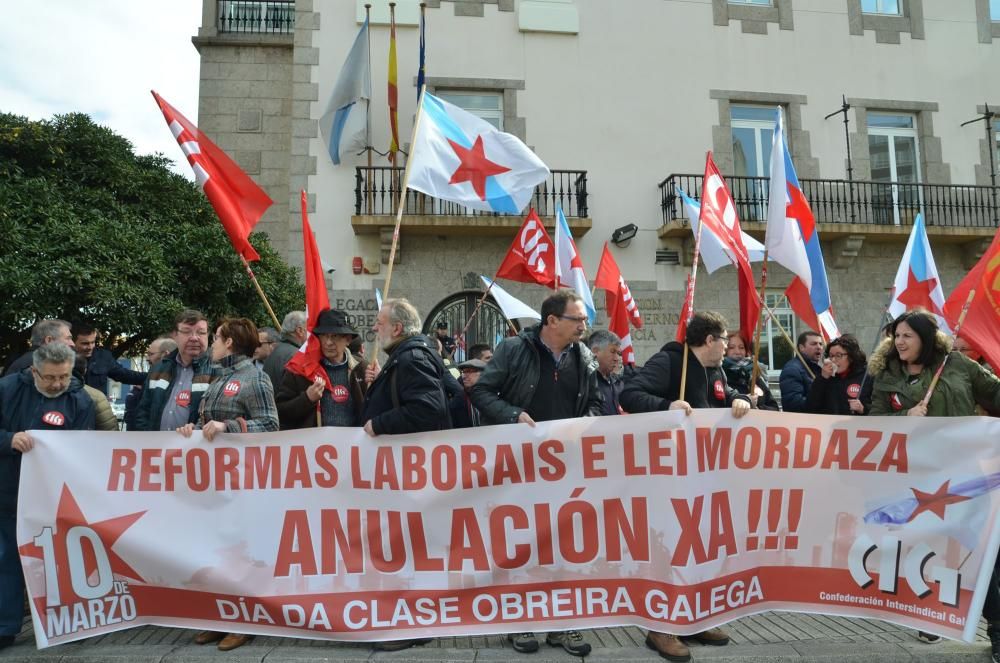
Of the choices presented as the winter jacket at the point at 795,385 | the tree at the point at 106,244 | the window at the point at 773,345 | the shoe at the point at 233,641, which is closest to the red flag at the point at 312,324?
the shoe at the point at 233,641

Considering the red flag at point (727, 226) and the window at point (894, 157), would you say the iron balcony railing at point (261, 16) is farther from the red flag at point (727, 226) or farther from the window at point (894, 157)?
the window at point (894, 157)

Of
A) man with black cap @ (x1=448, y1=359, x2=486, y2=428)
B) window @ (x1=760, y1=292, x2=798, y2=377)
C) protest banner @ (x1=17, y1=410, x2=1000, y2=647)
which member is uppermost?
window @ (x1=760, y1=292, x2=798, y2=377)

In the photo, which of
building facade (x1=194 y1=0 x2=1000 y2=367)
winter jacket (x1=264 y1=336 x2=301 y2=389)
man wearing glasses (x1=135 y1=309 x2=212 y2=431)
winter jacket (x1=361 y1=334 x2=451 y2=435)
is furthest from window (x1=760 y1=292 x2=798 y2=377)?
man wearing glasses (x1=135 y1=309 x2=212 y2=431)

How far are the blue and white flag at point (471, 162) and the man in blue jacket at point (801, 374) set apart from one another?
291 centimetres

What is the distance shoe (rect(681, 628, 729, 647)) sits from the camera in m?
3.69

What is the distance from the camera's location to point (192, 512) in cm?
378

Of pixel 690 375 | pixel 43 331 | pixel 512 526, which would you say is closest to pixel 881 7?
pixel 690 375

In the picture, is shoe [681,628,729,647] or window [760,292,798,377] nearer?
shoe [681,628,729,647]

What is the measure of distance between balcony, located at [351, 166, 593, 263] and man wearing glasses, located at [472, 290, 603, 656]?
7713mm

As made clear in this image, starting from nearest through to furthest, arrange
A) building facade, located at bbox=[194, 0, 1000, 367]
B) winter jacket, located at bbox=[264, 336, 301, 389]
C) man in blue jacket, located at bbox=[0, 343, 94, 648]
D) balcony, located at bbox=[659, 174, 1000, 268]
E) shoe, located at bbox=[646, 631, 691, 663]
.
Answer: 1. shoe, located at bbox=[646, 631, 691, 663]
2. man in blue jacket, located at bbox=[0, 343, 94, 648]
3. winter jacket, located at bbox=[264, 336, 301, 389]
4. building facade, located at bbox=[194, 0, 1000, 367]
5. balcony, located at bbox=[659, 174, 1000, 268]

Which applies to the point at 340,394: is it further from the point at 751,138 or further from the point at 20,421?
the point at 751,138

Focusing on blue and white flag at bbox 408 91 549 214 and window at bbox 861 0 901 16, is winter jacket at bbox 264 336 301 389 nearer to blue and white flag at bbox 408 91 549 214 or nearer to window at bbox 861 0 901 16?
blue and white flag at bbox 408 91 549 214

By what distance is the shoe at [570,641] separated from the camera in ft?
11.7

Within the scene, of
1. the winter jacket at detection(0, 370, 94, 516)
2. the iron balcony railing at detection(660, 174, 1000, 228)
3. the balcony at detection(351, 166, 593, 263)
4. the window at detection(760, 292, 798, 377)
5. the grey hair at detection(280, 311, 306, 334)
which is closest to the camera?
the winter jacket at detection(0, 370, 94, 516)
